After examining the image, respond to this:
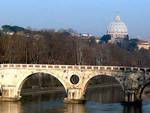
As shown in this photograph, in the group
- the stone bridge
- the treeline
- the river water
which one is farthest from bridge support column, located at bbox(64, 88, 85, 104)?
the treeline

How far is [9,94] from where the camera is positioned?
2665 inches

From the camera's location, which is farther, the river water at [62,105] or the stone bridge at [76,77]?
the stone bridge at [76,77]

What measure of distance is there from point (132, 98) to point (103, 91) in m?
20.5

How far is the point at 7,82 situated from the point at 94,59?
129ft

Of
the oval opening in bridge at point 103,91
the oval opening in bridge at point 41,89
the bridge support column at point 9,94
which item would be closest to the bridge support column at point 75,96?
the oval opening in bridge at point 103,91

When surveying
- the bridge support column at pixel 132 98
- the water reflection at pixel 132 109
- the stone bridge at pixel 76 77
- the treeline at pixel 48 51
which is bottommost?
the water reflection at pixel 132 109

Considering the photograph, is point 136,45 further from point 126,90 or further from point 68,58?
point 126,90

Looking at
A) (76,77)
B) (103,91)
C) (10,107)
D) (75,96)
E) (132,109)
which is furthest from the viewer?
(103,91)

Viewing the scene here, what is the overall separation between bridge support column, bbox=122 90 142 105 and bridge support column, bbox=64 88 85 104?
4672 millimetres

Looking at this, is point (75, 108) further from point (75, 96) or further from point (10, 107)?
point (10, 107)

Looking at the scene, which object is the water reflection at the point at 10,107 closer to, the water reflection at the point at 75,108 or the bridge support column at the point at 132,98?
the water reflection at the point at 75,108

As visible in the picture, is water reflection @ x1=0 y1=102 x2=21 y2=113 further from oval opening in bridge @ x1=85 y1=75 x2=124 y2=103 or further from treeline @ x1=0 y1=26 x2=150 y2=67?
treeline @ x1=0 y1=26 x2=150 y2=67

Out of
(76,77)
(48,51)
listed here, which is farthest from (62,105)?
(48,51)

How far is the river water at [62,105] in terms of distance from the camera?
193ft
